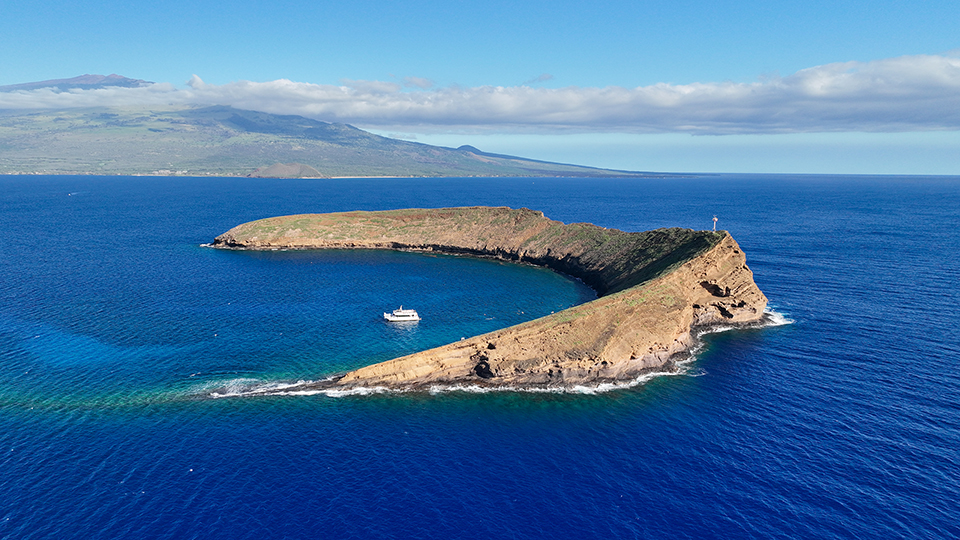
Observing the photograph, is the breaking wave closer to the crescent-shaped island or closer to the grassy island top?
the crescent-shaped island

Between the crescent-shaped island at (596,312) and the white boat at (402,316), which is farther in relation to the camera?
the white boat at (402,316)

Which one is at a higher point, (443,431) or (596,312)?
(596,312)

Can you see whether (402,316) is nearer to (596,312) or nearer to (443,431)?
(596,312)

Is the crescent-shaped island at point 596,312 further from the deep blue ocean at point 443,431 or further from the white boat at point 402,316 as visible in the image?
the white boat at point 402,316

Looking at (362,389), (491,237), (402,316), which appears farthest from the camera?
(491,237)

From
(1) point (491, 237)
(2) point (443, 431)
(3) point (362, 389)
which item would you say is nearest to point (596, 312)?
(2) point (443, 431)

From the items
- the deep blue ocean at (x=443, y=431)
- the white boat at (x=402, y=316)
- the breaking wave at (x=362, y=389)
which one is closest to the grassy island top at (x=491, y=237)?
the deep blue ocean at (x=443, y=431)
